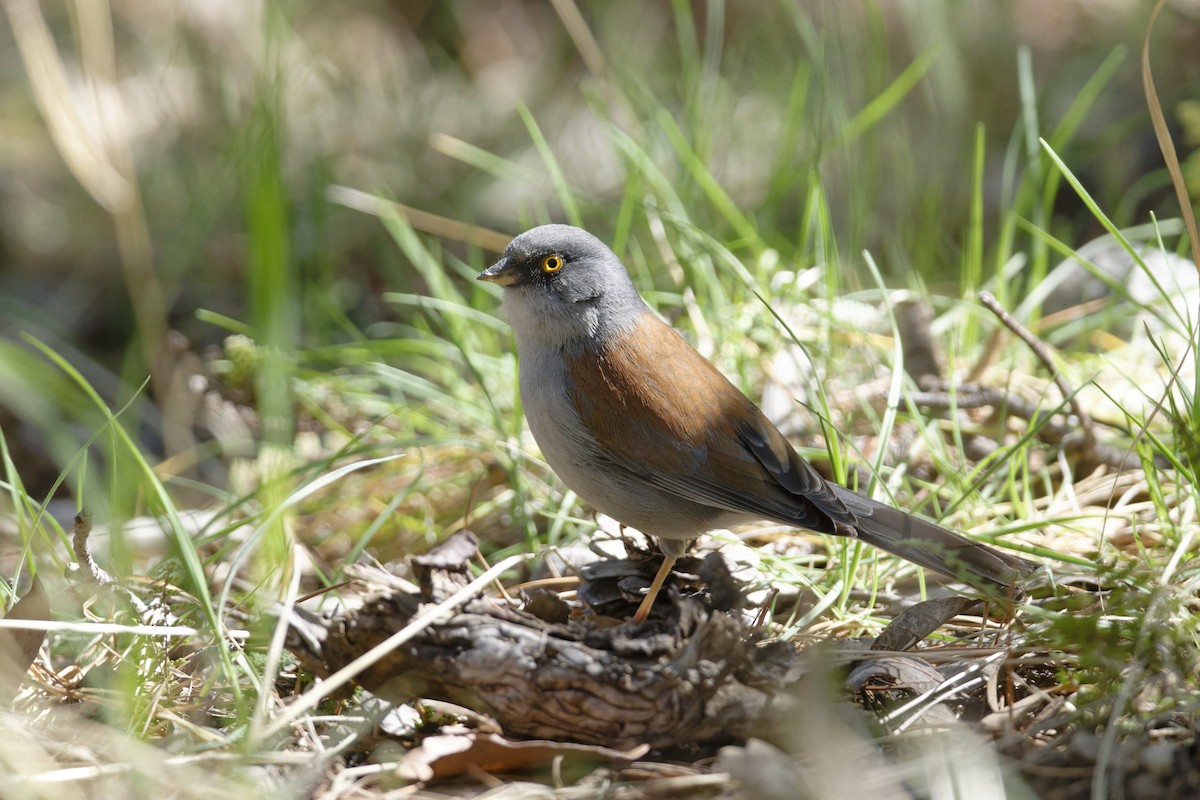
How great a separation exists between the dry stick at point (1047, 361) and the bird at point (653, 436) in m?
0.75

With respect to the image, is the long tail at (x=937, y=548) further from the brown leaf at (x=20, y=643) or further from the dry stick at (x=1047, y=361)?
the brown leaf at (x=20, y=643)

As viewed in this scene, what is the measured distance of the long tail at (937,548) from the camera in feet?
8.80

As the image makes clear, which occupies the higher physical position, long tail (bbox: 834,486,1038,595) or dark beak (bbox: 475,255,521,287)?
dark beak (bbox: 475,255,521,287)

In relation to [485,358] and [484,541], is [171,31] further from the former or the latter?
A: [484,541]

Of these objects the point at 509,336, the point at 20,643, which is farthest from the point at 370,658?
the point at 509,336

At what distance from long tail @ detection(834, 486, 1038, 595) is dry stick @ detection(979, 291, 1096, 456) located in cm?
62

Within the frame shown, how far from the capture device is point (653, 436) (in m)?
3.03

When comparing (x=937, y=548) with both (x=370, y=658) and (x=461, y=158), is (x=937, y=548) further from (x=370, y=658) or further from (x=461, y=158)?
(x=461, y=158)

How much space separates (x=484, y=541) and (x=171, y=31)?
17.9 feet

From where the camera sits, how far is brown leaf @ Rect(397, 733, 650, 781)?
2.19m

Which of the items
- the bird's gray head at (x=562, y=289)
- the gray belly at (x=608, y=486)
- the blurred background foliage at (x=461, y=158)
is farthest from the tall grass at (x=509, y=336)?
the bird's gray head at (x=562, y=289)

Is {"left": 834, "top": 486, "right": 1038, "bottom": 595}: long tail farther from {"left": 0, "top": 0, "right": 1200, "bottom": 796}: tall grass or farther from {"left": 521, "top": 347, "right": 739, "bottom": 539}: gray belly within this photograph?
{"left": 521, "top": 347, "right": 739, "bottom": 539}: gray belly

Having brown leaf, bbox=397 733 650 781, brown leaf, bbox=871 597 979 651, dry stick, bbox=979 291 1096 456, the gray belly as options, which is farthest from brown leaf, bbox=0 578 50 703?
dry stick, bbox=979 291 1096 456

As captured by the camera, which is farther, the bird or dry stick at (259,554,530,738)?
the bird
